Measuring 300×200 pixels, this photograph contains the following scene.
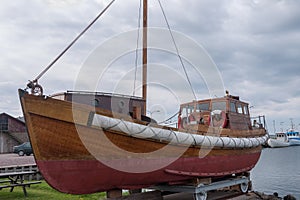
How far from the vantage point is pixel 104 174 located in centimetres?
665

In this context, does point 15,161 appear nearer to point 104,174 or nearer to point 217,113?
point 217,113

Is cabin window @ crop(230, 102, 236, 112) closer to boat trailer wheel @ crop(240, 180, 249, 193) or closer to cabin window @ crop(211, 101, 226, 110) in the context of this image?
cabin window @ crop(211, 101, 226, 110)

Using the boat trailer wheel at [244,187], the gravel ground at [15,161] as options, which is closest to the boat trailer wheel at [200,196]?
the boat trailer wheel at [244,187]

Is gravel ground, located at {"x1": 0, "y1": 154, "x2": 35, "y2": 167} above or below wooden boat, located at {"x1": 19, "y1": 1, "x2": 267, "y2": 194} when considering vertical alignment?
below

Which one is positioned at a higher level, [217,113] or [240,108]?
[240,108]

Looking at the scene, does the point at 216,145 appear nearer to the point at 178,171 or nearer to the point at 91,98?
the point at 178,171

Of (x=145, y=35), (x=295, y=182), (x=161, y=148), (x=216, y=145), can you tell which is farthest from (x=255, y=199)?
(x=295, y=182)

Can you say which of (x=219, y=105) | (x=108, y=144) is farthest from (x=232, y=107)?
(x=108, y=144)

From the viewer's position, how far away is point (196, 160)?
27.6 feet

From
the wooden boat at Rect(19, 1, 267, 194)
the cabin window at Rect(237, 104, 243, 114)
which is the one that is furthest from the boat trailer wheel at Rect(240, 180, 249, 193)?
the cabin window at Rect(237, 104, 243, 114)

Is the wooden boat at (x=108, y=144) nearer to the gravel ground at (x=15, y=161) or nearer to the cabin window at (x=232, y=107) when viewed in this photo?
the cabin window at (x=232, y=107)

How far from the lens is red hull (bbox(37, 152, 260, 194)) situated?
6180 mm

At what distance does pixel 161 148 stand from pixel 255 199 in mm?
5128

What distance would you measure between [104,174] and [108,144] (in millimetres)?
677
